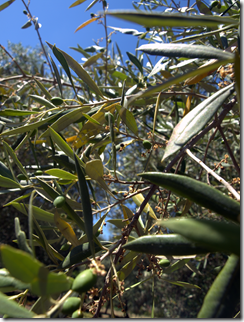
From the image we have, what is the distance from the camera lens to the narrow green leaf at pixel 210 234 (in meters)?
0.40

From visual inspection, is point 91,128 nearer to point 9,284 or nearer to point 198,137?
point 198,137

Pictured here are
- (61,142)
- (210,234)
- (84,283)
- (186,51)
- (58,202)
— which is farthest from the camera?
(61,142)

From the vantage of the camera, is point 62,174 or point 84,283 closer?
point 84,283

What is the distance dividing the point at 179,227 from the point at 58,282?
299 mm

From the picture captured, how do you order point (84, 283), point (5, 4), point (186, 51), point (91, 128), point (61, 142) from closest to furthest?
1. point (84, 283)
2. point (186, 51)
3. point (61, 142)
4. point (91, 128)
5. point (5, 4)

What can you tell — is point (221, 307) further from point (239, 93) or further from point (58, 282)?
point (239, 93)

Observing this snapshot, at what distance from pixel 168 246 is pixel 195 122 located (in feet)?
1.40

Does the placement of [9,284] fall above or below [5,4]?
below

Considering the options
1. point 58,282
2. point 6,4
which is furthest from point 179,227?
point 6,4

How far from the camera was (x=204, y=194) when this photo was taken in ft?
1.84

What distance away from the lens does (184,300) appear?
6.12 m

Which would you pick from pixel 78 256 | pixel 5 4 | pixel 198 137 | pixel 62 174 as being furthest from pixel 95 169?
pixel 5 4

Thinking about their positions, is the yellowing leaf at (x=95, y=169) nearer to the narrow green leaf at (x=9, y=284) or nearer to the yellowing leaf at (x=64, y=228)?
the yellowing leaf at (x=64, y=228)

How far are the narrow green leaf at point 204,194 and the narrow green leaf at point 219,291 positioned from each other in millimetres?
109
